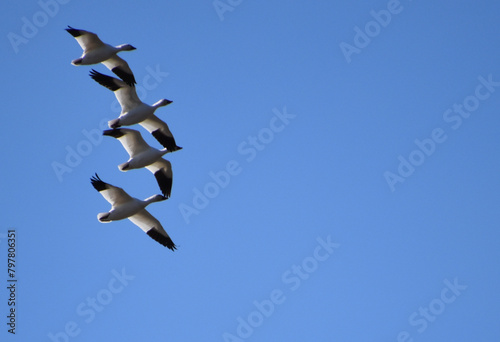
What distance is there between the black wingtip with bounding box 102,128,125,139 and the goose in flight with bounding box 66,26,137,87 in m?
1.52

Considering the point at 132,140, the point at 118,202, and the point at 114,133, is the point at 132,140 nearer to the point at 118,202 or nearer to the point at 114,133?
the point at 114,133

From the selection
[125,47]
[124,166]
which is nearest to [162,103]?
[125,47]

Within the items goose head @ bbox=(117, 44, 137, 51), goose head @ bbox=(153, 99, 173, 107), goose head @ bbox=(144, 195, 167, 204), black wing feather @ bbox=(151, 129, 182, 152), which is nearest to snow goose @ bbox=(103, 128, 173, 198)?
black wing feather @ bbox=(151, 129, 182, 152)

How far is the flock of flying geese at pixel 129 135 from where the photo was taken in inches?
1517

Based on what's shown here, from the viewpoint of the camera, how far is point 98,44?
38.8 m

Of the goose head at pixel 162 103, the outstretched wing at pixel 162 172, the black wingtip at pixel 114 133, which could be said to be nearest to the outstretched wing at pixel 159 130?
the goose head at pixel 162 103

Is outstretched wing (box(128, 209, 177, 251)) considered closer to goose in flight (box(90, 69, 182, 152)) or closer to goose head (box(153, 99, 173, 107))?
goose in flight (box(90, 69, 182, 152))

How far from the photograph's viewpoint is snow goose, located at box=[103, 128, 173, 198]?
39.1 meters

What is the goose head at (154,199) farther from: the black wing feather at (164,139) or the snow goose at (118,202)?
the black wing feather at (164,139)

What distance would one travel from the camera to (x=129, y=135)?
39.6 meters

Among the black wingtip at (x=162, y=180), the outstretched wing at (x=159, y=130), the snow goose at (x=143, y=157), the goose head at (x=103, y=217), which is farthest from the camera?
the black wingtip at (x=162, y=180)

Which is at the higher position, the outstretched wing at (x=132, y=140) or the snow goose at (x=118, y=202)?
the outstretched wing at (x=132, y=140)

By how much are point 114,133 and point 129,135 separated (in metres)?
0.51

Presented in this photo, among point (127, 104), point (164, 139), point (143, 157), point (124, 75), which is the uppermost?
point (124, 75)
